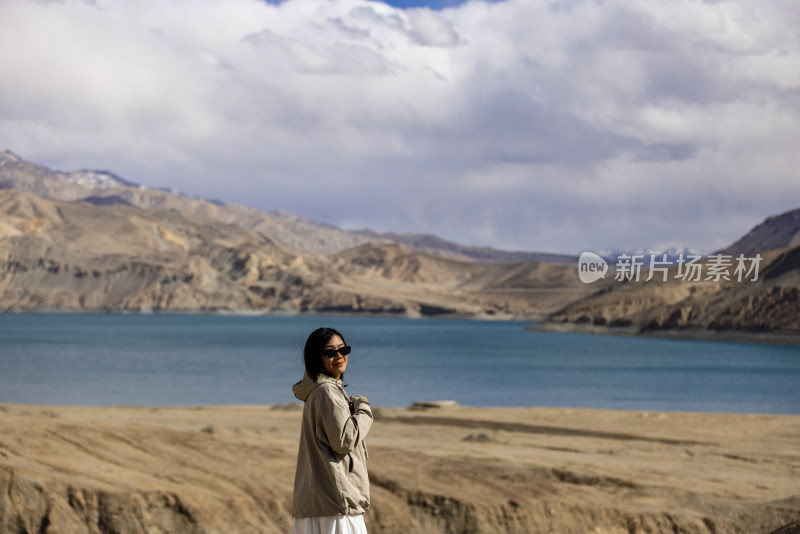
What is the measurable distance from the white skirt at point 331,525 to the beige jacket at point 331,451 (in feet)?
0.11

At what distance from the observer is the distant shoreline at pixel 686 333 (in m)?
96.6

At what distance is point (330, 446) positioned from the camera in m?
4.68

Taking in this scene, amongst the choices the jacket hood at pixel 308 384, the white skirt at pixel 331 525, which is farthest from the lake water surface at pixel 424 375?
the jacket hood at pixel 308 384

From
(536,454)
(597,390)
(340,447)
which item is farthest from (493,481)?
(597,390)

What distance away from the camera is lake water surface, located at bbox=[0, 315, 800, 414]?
41.5 metres

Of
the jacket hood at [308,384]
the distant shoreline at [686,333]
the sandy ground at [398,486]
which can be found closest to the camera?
the jacket hood at [308,384]

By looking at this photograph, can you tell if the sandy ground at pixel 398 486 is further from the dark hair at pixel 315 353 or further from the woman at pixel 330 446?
the dark hair at pixel 315 353

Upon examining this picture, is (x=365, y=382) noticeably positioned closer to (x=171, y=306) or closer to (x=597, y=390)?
(x=597, y=390)

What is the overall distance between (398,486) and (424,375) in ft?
136

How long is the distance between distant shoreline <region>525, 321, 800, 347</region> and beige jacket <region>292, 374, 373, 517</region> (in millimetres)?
97192

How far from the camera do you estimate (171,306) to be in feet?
655

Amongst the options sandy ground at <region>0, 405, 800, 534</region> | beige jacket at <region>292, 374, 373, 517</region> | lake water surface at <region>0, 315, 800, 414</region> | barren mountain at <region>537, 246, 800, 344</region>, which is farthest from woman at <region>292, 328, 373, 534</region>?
barren mountain at <region>537, 246, 800, 344</region>

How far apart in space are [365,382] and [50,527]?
38.4 m

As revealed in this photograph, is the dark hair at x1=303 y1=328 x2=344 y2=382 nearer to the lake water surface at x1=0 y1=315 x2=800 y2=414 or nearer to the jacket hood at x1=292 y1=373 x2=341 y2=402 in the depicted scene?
the jacket hood at x1=292 y1=373 x2=341 y2=402
